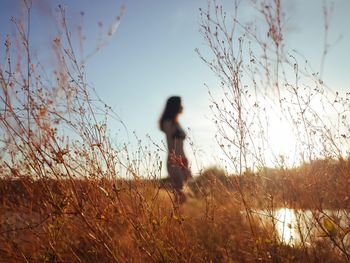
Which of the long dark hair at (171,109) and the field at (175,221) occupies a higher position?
the long dark hair at (171,109)

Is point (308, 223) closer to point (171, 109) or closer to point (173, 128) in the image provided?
point (173, 128)

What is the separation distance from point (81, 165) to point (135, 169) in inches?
13.0

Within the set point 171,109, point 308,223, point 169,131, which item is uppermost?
point 171,109

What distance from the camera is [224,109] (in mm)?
2277

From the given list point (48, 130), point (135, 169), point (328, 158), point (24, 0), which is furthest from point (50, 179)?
point (328, 158)

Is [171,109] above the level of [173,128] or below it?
above

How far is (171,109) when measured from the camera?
5.38 m

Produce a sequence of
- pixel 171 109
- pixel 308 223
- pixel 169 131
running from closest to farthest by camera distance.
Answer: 1. pixel 308 223
2. pixel 169 131
3. pixel 171 109

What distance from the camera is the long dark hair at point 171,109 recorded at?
17.5ft

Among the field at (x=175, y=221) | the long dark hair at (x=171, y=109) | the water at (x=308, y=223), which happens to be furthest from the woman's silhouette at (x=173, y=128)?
the water at (x=308, y=223)

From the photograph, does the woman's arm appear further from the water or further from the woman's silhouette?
the water

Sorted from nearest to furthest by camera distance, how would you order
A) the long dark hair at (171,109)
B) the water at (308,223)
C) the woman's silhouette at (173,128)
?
1. the water at (308,223)
2. the woman's silhouette at (173,128)
3. the long dark hair at (171,109)

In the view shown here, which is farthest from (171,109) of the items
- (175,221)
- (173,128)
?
(175,221)

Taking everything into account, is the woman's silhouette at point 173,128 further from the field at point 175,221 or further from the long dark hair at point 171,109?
the field at point 175,221
